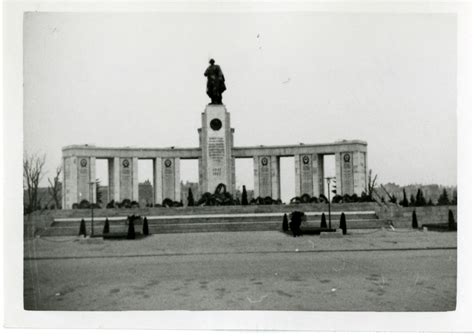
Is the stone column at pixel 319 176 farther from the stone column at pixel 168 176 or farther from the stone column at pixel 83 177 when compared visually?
the stone column at pixel 83 177

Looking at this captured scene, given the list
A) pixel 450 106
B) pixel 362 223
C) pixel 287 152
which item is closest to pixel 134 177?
pixel 287 152

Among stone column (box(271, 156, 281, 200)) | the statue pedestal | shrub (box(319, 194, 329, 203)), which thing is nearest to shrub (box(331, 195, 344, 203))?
shrub (box(319, 194, 329, 203))

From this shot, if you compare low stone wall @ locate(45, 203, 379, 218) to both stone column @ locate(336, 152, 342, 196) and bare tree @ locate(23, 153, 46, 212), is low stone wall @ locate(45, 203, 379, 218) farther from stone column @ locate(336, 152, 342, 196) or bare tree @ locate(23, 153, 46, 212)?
bare tree @ locate(23, 153, 46, 212)

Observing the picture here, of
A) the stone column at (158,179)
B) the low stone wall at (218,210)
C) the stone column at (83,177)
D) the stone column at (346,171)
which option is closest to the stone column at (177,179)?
the stone column at (158,179)

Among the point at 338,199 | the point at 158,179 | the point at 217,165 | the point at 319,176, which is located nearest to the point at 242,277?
the point at 338,199

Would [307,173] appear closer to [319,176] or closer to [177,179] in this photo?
[319,176]
